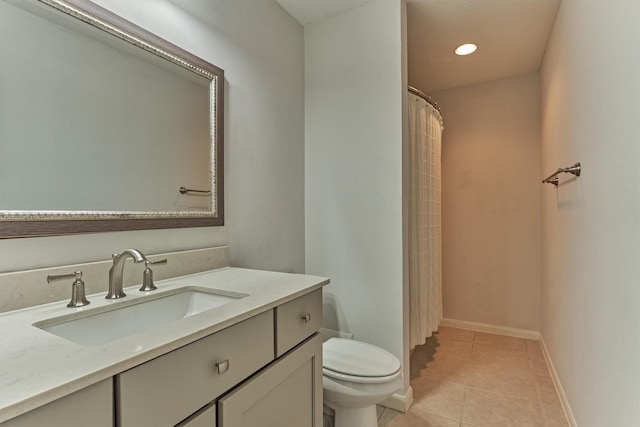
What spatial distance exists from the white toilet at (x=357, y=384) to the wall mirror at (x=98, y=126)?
0.89m

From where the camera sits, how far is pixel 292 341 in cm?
107

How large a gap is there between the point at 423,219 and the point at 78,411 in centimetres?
198

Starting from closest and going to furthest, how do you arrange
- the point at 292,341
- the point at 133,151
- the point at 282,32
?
the point at 292,341
the point at 133,151
the point at 282,32

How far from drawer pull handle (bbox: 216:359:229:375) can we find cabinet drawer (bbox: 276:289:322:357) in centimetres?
21

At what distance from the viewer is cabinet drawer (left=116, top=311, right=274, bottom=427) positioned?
614 millimetres

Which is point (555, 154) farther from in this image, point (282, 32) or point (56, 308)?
point (56, 308)

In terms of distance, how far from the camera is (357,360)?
1.51 m

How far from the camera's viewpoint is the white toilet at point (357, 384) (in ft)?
4.49

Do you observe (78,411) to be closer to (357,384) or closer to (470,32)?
(357,384)

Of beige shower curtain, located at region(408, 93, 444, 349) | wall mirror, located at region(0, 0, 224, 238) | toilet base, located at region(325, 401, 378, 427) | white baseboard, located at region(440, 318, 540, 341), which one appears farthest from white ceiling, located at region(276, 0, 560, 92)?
white baseboard, located at region(440, 318, 540, 341)

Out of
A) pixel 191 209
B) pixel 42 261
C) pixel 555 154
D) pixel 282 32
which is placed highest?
pixel 282 32

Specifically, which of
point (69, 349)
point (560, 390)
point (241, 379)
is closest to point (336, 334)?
point (241, 379)

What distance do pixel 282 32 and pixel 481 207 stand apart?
2.32 metres

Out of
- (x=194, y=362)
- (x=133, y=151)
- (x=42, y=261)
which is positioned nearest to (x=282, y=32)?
(x=133, y=151)
